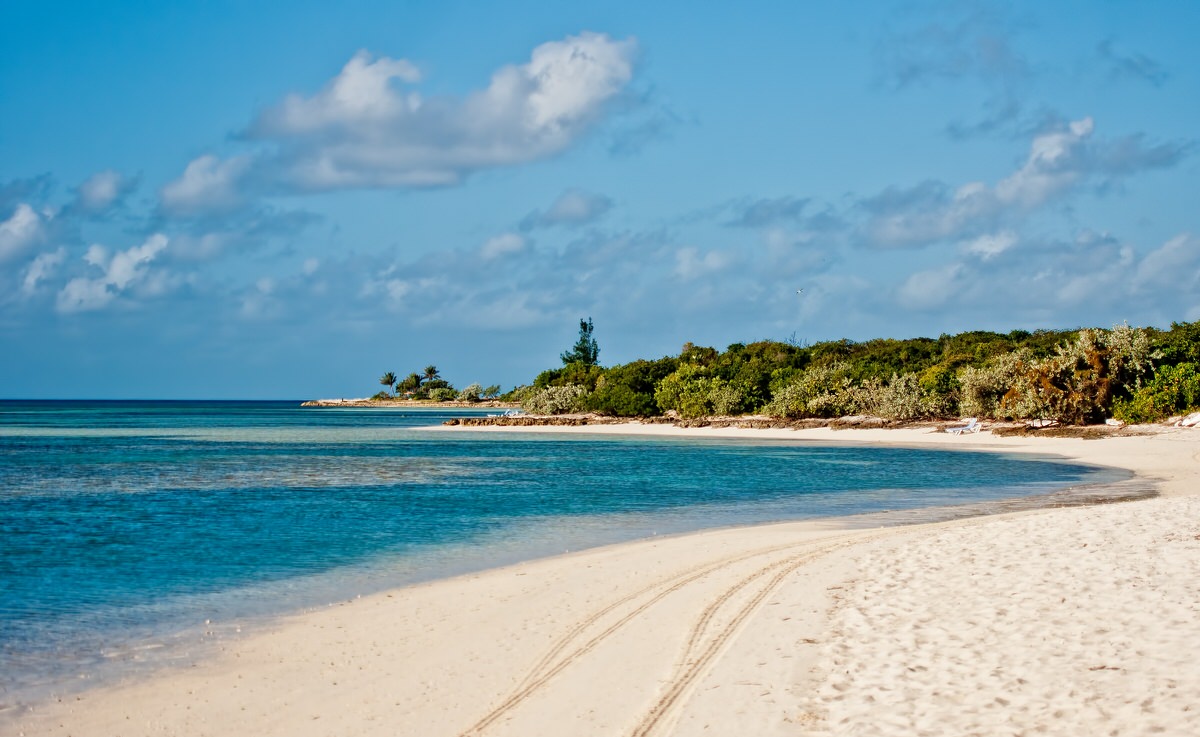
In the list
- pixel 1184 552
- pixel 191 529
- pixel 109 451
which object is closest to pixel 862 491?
pixel 1184 552

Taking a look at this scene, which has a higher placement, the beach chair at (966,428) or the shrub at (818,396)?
the shrub at (818,396)

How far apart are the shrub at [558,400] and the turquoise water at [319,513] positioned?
143 ft

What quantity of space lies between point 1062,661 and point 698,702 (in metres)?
3.29

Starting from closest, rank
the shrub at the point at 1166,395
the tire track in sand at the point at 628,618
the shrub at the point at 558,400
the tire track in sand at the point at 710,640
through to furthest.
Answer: the tire track in sand at the point at 710,640 → the tire track in sand at the point at 628,618 → the shrub at the point at 1166,395 → the shrub at the point at 558,400

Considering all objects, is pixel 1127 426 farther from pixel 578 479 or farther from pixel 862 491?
pixel 578 479

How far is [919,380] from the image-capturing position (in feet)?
222

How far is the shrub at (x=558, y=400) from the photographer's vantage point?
313 feet

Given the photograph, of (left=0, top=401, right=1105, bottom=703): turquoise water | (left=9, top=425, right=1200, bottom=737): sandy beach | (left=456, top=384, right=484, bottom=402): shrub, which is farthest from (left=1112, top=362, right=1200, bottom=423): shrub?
(left=456, top=384, right=484, bottom=402): shrub

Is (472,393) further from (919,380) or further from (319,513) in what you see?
(319,513)

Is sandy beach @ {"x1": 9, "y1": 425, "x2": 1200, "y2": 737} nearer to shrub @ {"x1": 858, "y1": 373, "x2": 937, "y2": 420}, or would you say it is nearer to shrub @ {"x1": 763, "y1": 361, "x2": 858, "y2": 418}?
shrub @ {"x1": 858, "y1": 373, "x2": 937, "y2": 420}

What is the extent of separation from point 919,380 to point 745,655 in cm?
6268

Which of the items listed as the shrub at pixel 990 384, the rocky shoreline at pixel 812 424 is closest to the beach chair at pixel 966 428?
the rocky shoreline at pixel 812 424

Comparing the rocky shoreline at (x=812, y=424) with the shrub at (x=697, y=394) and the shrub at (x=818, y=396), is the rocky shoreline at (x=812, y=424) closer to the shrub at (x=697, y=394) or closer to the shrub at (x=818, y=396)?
the shrub at (x=818, y=396)

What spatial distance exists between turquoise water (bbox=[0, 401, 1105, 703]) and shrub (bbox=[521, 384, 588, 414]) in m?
43.6
